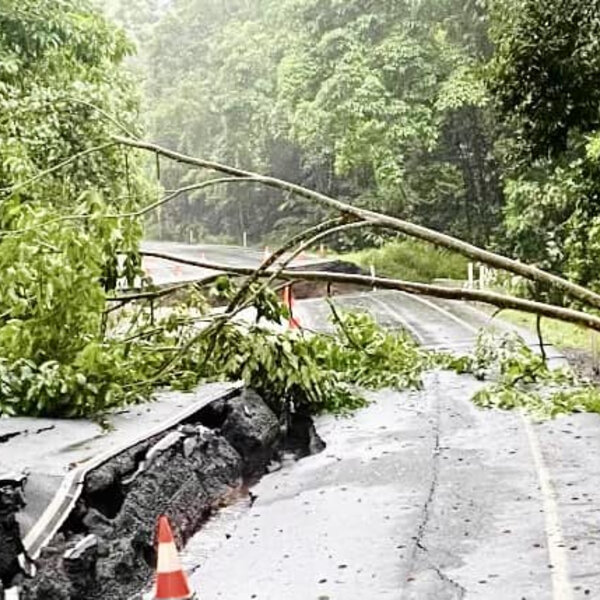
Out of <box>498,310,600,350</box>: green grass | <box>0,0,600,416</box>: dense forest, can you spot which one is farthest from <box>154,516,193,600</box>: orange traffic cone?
<box>498,310,600,350</box>: green grass

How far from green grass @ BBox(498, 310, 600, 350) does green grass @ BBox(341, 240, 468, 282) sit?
8.10m

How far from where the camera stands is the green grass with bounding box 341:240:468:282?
97.9 ft

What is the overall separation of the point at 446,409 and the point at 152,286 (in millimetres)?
3796

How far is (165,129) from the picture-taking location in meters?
46.2

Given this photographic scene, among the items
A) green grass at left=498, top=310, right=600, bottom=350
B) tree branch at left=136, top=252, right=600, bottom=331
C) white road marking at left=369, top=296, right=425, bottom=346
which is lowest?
green grass at left=498, top=310, right=600, bottom=350

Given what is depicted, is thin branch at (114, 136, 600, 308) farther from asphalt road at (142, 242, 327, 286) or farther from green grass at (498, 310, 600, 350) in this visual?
asphalt road at (142, 242, 327, 286)

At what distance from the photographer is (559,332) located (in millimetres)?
19281

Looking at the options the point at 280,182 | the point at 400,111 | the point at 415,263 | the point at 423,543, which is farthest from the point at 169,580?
the point at 415,263

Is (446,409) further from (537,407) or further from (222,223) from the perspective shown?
(222,223)

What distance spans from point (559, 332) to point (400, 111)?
12297 millimetres

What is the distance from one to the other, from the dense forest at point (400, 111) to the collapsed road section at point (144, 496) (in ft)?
17.5

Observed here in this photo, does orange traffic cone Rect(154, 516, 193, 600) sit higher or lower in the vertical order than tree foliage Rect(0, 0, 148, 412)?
lower

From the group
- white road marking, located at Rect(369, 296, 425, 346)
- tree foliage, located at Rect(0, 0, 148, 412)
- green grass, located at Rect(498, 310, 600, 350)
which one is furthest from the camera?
green grass, located at Rect(498, 310, 600, 350)

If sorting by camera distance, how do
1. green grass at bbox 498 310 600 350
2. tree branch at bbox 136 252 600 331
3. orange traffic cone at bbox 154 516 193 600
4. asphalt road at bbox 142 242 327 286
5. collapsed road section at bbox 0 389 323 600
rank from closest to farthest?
orange traffic cone at bbox 154 516 193 600
collapsed road section at bbox 0 389 323 600
tree branch at bbox 136 252 600 331
green grass at bbox 498 310 600 350
asphalt road at bbox 142 242 327 286
